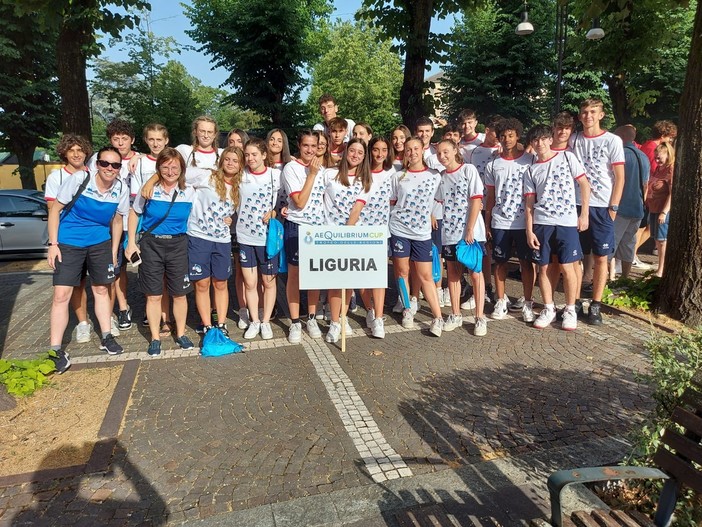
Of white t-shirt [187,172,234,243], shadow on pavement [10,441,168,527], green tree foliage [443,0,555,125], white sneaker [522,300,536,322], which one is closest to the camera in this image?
shadow on pavement [10,441,168,527]

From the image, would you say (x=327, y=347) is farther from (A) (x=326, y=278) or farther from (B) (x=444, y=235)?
(B) (x=444, y=235)

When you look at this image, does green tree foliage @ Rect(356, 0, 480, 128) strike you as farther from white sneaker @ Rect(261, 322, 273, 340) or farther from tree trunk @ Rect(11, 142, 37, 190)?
tree trunk @ Rect(11, 142, 37, 190)

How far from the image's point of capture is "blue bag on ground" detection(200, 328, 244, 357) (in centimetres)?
521

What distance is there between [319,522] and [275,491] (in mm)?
385

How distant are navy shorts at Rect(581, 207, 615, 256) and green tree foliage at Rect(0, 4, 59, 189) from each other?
63.1 ft

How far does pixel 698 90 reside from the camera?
18.3 ft

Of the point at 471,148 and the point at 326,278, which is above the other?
the point at 471,148

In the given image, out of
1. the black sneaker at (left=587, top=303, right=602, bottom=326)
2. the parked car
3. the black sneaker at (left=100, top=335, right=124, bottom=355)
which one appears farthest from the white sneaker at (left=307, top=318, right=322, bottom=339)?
the parked car

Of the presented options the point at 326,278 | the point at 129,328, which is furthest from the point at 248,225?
the point at 129,328

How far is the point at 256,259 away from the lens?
554 centimetres

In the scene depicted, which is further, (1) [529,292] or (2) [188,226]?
(1) [529,292]

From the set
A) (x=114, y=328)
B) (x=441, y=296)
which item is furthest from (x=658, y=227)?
(x=114, y=328)

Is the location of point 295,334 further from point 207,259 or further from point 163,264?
point 163,264

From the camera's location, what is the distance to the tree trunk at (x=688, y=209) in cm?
564
